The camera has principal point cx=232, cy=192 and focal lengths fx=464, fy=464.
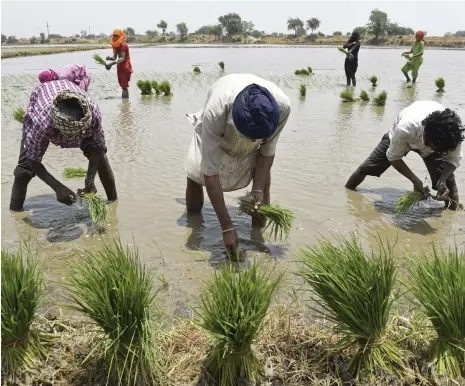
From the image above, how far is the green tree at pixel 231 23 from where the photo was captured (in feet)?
278

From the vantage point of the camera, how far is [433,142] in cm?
371

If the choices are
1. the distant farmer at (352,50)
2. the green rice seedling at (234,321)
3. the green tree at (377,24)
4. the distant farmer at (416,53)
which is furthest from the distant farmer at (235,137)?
the green tree at (377,24)

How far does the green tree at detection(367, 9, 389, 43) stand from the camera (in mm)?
72875

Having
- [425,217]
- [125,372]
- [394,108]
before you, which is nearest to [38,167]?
[125,372]

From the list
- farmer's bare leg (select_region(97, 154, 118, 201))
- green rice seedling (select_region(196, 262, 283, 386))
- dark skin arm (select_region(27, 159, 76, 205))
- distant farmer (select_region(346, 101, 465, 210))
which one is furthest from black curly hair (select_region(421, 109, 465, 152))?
dark skin arm (select_region(27, 159, 76, 205))

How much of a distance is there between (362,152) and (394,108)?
3.99 meters

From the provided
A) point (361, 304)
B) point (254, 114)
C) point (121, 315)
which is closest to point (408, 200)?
point (254, 114)

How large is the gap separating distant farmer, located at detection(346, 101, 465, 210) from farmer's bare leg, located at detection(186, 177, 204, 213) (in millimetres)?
1748

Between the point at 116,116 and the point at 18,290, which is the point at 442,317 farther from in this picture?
the point at 116,116

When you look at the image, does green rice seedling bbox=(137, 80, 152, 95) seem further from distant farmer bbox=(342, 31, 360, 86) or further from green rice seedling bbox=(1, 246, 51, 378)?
green rice seedling bbox=(1, 246, 51, 378)

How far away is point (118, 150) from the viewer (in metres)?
6.34

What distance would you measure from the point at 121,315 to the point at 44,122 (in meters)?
2.00

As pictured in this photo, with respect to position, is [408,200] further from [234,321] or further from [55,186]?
[55,186]

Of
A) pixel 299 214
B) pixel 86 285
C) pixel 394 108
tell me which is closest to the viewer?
pixel 86 285
